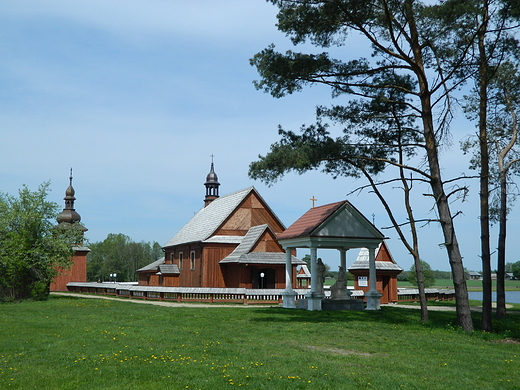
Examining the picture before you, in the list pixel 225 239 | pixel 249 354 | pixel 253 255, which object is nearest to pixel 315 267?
pixel 249 354

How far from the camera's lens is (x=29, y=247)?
30422 mm

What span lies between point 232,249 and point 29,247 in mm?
14564

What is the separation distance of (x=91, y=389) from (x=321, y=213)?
689 inches

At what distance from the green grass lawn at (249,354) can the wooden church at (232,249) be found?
17831 mm

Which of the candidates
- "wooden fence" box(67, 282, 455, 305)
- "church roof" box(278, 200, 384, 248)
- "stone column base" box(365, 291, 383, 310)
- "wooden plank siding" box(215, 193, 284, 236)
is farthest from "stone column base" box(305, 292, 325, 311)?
"wooden plank siding" box(215, 193, 284, 236)

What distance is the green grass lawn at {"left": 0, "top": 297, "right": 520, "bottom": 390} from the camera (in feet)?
29.8

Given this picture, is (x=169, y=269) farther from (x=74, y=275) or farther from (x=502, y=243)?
(x=502, y=243)

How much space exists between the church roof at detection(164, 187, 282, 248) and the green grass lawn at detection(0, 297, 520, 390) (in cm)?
2055

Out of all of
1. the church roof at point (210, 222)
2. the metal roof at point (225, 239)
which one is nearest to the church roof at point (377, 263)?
the metal roof at point (225, 239)

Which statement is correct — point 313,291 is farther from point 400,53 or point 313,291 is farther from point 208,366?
point 208,366

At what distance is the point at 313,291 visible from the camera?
23.2 metres

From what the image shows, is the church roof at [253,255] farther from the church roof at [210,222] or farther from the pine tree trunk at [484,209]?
the pine tree trunk at [484,209]

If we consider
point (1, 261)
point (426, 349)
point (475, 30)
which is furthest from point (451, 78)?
point (1, 261)

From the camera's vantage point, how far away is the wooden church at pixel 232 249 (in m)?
36.8
